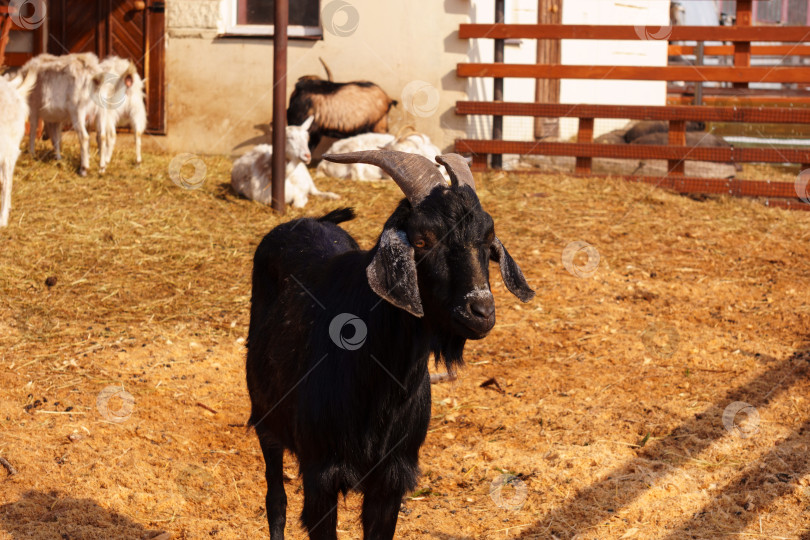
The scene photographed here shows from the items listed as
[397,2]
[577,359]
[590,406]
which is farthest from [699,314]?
[397,2]

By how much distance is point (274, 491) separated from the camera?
4.26 metres

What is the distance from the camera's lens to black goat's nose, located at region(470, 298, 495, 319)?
303cm

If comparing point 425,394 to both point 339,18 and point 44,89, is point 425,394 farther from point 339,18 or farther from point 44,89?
point 339,18

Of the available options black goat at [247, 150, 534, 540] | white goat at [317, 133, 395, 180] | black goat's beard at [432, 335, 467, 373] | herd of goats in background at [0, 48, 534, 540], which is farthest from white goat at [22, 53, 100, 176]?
black goat's beard at [432, 335, 467, 373]

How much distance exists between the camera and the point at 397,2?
12359 mm

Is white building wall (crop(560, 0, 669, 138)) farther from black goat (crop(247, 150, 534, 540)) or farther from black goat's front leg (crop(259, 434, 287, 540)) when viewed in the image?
black goat (crop(247, 150, 534, 540))

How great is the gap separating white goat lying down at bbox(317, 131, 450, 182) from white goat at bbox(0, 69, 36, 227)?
3.85m

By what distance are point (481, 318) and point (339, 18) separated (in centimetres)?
1050

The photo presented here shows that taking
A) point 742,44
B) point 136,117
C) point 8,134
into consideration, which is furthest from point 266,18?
point 742,44

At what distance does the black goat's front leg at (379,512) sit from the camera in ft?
11.8

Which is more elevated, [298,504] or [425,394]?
[425,394]

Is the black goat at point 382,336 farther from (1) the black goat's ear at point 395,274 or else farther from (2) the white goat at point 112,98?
(2) the white goat at point 112,98

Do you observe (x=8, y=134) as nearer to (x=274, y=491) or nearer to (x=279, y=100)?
(x=279, y=100)

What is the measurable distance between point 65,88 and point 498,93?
19.5ft
